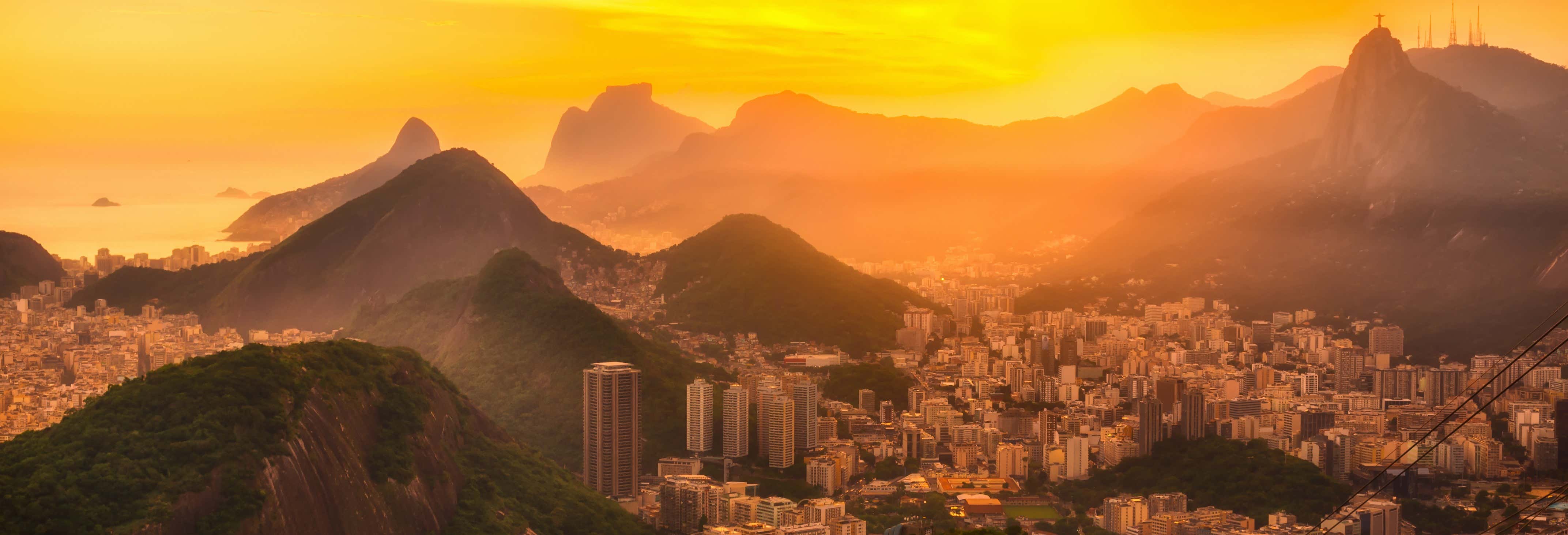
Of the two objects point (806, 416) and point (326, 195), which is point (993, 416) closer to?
point (806, 416)

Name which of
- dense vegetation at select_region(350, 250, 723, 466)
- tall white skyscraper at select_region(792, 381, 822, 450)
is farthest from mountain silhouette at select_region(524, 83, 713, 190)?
tall white skyscraper at select_region(792, 381, 822, 450)

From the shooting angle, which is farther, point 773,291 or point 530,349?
point 773,291

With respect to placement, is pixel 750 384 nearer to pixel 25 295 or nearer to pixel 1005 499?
pixel 1005 499

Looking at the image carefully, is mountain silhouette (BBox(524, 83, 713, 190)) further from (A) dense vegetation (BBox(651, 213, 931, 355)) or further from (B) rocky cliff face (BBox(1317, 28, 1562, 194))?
(B) rocky cliff face (BBox(1317, 28, 1562, 194))

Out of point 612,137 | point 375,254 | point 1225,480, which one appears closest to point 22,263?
point 375,254

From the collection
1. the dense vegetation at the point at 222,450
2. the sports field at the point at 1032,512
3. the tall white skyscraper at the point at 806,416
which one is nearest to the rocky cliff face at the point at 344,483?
the dense vegetation at the point at 222,450

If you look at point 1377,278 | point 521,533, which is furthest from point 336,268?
point 1377,278
